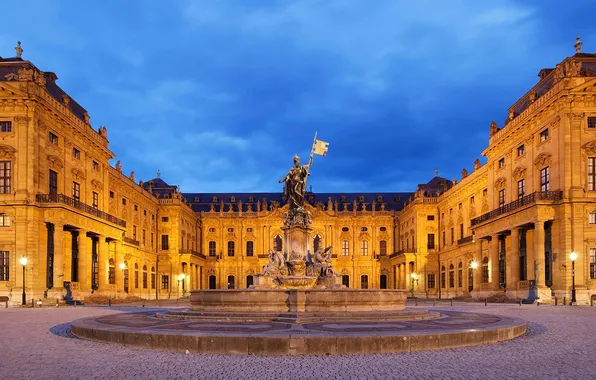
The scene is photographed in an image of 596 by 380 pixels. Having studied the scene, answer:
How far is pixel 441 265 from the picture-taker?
78625mm

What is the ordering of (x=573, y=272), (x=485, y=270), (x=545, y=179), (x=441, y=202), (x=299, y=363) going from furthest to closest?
(x=441, y=202) → (x=485, y=270) → (x=545, y=179) → (x=573, y=272) → (x=299, y=363)

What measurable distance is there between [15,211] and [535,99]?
3995 cm

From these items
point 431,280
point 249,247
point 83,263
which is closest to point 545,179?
point 83,263

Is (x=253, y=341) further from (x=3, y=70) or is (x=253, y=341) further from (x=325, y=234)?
(x=325, y=234)

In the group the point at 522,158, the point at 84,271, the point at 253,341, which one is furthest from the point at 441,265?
the point at 253,341

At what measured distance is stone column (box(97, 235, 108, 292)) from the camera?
51.0 meters

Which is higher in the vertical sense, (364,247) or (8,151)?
(8,151)

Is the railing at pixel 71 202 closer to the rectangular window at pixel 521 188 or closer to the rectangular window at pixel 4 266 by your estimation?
the rectangular window at pixel 4 266

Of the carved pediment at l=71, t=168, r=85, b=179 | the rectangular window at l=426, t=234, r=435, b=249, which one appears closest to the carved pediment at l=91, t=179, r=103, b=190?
the carved pediment at l=71, t=168, r=85, b=179

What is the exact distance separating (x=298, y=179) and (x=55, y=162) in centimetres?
2500

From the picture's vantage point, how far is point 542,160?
4425cm

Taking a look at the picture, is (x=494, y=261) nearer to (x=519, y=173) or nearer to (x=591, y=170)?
(x=519, y=173)

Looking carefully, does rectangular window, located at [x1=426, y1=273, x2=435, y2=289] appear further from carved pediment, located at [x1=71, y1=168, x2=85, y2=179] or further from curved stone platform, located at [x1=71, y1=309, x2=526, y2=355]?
curved stone platform, located at [x1=71, y1=309, x2=526, y2=355]

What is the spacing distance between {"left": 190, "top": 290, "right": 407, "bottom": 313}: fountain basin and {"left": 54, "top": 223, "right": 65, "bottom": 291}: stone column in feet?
80.3
